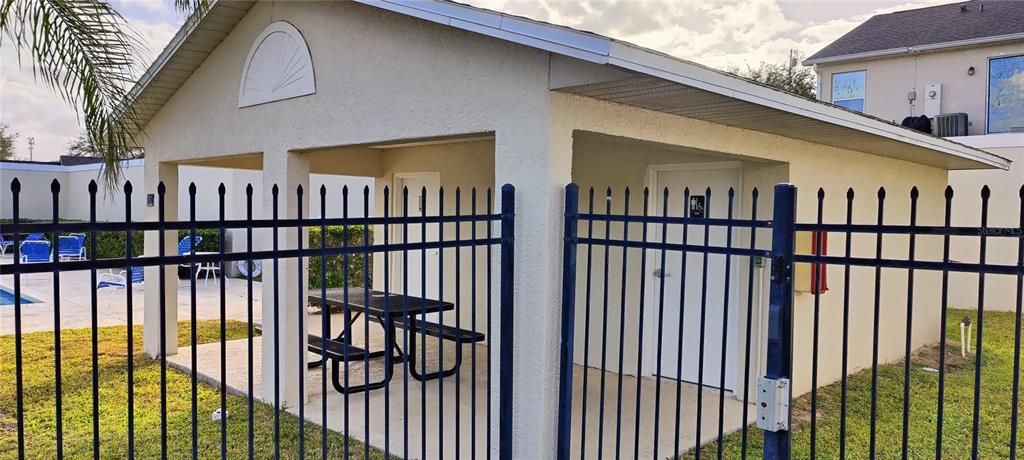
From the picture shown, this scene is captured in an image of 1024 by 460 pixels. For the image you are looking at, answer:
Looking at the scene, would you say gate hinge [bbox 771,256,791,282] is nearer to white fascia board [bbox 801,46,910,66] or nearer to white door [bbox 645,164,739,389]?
white door [bbox 645,164,739,389]

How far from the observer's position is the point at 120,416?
6809 mm

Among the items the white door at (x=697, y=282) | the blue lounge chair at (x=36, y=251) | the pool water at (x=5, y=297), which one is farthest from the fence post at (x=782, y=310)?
the blue lounge chair at (x=36, y=251)

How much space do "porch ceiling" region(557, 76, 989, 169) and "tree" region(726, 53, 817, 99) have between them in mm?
22617

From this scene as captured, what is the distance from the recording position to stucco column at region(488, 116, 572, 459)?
454 centimetres

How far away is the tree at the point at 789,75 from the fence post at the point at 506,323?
88.4ft

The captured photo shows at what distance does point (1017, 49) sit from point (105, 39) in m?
18.7

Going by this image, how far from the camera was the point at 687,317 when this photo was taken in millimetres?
7715

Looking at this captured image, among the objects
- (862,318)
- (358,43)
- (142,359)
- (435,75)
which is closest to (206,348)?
(142,359)

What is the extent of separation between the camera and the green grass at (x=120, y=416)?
19.3 ft

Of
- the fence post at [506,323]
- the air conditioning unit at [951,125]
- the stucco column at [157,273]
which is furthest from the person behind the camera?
the air conditioning unit at [951,125]

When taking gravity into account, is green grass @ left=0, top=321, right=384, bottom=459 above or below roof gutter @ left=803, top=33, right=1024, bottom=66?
below

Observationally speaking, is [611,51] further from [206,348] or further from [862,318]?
[206,348]

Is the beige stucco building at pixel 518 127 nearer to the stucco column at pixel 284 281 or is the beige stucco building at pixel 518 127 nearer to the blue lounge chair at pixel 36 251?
the stucco column at pixel 284 281

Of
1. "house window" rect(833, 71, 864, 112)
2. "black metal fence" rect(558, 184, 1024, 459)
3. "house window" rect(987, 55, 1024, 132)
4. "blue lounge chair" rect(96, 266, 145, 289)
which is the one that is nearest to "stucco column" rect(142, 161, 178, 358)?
"blue lounge chair" rect(96, 266, 145, 289)
